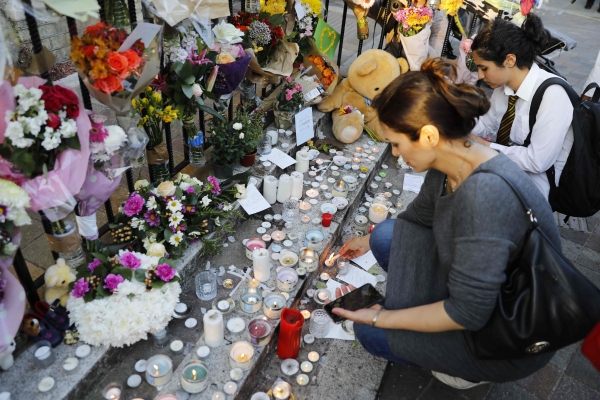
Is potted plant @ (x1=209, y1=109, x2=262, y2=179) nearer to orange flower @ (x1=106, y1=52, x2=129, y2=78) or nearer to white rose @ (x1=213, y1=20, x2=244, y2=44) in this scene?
white rose @ (x1=213, y1=20, x2=244, y2=44)

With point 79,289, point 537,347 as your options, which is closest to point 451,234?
point 537,347

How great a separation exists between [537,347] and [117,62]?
1.85m

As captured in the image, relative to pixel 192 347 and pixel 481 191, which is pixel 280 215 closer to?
pixel 192 347

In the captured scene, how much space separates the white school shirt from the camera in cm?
249

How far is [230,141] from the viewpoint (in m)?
2.86

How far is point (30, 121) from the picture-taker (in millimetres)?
1484

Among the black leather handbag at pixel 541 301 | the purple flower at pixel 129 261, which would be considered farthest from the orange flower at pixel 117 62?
the black leather handbag at pixel 541 301

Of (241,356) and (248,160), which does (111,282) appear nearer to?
(241,356)

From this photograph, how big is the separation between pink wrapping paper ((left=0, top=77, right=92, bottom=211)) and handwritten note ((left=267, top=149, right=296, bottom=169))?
1666 mm

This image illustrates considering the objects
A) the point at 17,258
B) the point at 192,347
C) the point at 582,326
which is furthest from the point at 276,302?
the point at 582,326

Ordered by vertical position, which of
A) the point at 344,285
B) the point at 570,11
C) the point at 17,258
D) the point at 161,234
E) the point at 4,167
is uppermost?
the point at 4,167

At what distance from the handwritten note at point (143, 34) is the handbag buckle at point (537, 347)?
189 centimetres

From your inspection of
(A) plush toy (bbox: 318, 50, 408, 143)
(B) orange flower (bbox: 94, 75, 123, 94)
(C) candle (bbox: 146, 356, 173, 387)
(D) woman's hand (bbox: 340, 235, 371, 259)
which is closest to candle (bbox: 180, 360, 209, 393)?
(C) candle (bbox: 146, 356, 173, 387)

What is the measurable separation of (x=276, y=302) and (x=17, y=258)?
3.89 feet
